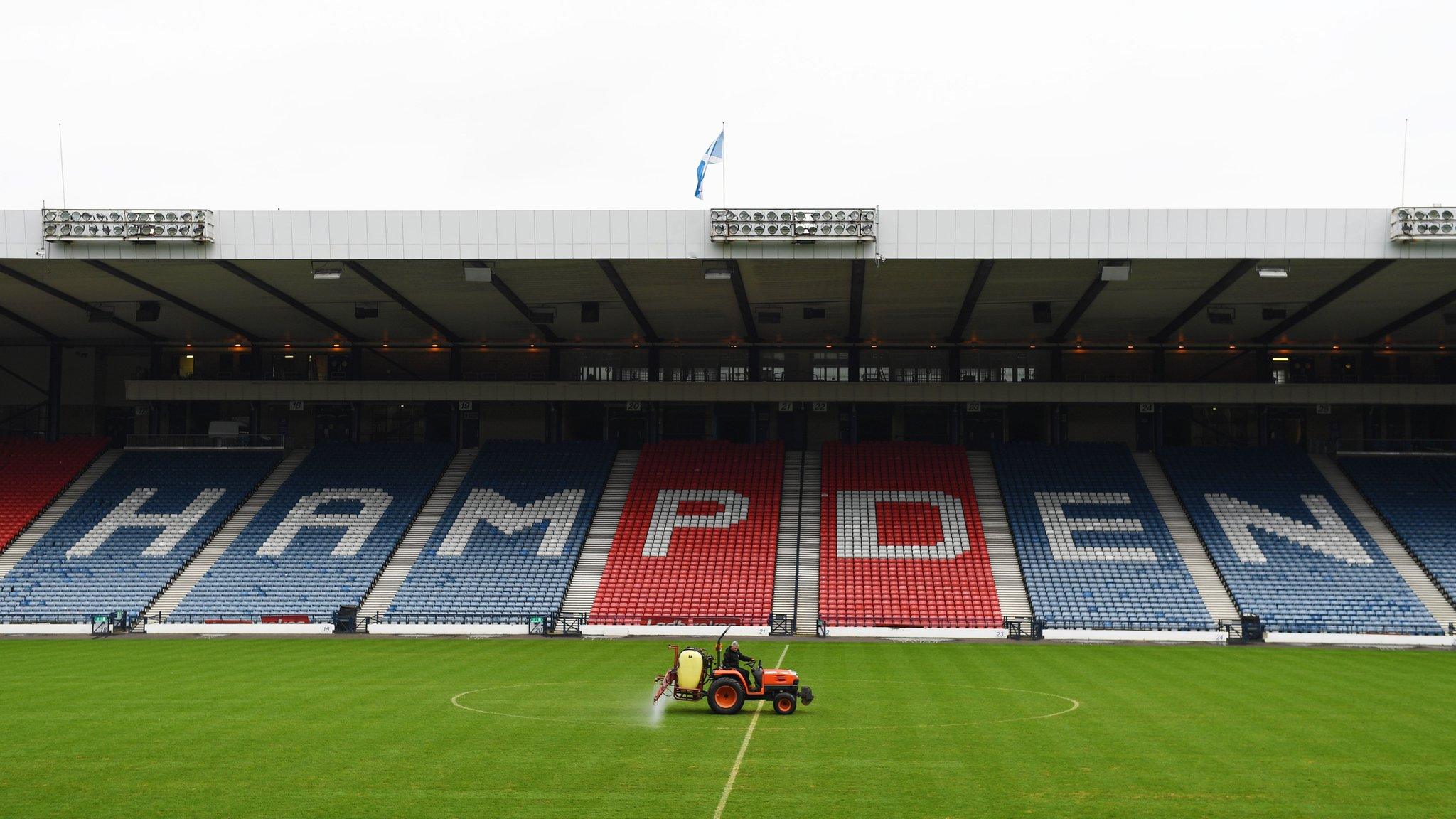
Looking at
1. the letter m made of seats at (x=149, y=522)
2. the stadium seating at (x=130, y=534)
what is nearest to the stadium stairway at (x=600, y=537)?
the stadium seating at (x=130, y=534)

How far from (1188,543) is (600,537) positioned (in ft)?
79.7

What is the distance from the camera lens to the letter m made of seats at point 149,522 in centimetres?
5034

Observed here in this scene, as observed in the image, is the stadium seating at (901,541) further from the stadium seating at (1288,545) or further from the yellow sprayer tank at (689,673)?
the yellow sprayer tank at (689,673)

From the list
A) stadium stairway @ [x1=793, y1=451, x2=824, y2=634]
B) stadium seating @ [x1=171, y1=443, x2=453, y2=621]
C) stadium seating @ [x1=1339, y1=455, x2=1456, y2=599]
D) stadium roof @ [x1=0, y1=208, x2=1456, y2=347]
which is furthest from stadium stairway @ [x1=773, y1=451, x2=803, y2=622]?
stadium seating @ [x1=1339, y1=455, x2=1456, y2=599]

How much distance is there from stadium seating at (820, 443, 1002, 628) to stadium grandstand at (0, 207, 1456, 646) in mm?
183

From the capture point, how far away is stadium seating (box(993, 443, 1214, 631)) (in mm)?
44594

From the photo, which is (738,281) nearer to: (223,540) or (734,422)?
(734,422)

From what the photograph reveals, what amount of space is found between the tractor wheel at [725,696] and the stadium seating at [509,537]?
2215 centimetres

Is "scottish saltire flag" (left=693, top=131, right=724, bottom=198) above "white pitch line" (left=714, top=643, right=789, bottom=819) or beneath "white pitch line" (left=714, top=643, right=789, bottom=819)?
above

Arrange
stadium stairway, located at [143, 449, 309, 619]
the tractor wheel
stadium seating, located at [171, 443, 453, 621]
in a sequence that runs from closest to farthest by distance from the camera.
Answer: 1. the tractor wheel
2. stadium seating, located at [171, 443, 453, 621]
3. stadium stairway, located at [143, 449, 309, 619]

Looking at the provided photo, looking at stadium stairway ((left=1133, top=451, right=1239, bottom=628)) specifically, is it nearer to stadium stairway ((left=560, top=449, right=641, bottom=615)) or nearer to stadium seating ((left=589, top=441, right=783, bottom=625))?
stadium seating ((left=589, top=441, right=783, bottom=625))

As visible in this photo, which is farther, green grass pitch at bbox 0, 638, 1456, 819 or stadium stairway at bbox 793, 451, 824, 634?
stadium stairway at bbox 793, 451, 824, 634

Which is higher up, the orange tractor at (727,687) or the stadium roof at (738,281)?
the stadium roof at (738,281)

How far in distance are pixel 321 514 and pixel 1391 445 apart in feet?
160
